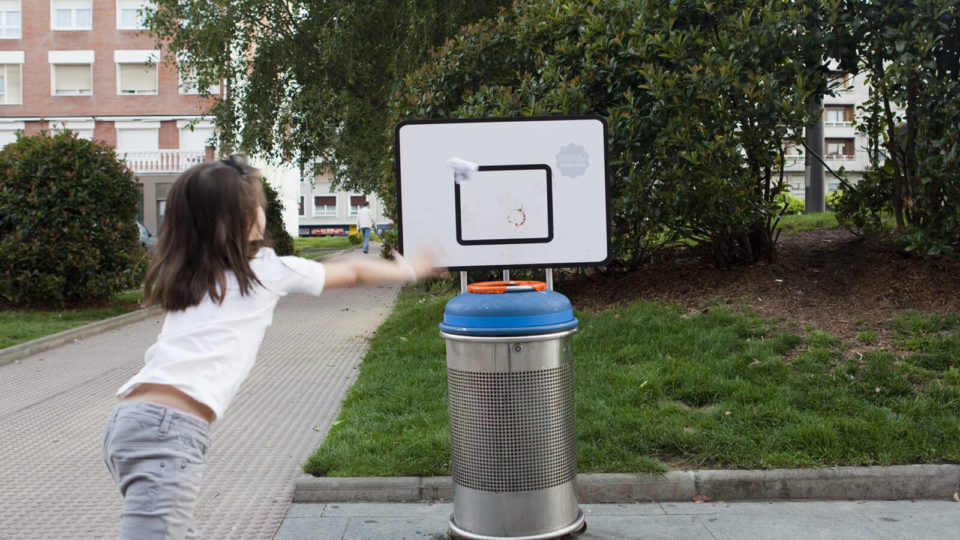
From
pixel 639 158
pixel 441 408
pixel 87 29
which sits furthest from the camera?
pixel 87 29

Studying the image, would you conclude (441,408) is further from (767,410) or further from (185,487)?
(185,487)

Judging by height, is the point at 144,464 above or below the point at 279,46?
below

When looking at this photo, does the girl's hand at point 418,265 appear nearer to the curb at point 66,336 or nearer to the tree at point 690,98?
the tree at point 690,98

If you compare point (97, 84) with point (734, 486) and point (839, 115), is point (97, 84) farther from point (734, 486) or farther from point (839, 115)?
point (839, 115)

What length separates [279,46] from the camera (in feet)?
49.9

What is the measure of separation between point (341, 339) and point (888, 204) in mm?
6136

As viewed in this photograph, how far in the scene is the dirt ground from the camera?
6836mm

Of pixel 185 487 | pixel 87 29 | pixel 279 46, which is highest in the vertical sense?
pixel 87 29

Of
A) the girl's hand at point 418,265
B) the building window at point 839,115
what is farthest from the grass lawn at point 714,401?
the building window at point 839,115

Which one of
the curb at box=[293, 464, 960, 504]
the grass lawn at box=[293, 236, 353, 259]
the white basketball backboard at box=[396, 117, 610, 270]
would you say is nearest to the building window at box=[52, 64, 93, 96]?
the grass lawn at box=[293, 236, 353, 259]

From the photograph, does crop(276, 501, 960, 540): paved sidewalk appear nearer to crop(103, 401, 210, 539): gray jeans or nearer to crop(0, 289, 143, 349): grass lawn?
crop(103, 401, 210, 539): gray jeans

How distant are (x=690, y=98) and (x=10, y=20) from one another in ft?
126

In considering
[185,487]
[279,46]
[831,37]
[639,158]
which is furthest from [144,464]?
[279,46]

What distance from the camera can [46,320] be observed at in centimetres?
1154
